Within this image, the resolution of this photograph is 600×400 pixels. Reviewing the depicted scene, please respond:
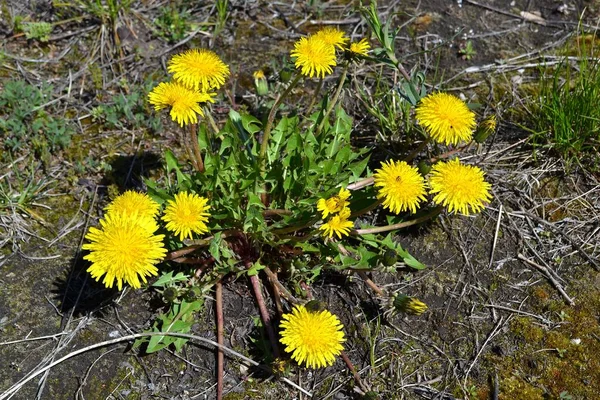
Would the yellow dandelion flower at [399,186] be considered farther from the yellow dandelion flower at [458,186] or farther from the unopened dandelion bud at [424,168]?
the unopened dandelion bud at [424,168]

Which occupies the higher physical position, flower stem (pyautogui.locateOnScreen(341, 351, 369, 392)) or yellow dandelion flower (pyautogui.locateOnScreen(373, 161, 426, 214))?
yellow dandelion flower (pyautogui.locateOnScreen(373, 161, 426, 214))

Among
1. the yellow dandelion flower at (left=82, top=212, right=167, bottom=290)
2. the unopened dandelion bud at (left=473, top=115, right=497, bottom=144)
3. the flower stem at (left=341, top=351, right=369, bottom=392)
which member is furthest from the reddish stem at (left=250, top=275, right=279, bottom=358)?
the unopened dandelion bud at (left=473, top=115, right=497, bottom=144)

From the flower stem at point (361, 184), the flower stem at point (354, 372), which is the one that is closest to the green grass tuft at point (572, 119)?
the flower stem at point (361, 184)

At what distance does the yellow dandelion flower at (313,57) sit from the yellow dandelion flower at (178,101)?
0.40m

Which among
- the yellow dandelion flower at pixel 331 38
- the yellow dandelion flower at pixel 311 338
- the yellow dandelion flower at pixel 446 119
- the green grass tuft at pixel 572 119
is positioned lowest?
the yellow dandelion flower at pixel 311 338

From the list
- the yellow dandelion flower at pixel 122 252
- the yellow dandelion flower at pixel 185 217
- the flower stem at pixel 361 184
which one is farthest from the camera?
the flower stem at pixel 361 184

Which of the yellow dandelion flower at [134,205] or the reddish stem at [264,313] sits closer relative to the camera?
the yellow dandelion flower at [134,205]

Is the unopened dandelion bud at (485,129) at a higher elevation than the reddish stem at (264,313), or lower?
higher

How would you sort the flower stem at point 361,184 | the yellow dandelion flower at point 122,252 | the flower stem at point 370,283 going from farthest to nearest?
the flower stem at point 361,184
the flower stem at point 370,283
the yellow dandelion flower at point 122,252

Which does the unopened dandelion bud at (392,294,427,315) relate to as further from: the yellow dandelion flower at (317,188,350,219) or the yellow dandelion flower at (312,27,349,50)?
the yellow dandelion flower at (312,27,349,50)

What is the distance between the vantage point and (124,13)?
11.2 ft

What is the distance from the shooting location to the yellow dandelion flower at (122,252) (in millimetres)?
1960

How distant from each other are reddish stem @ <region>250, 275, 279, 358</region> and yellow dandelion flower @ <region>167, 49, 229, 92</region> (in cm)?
80

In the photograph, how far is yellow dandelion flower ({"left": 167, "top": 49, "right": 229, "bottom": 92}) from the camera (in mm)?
2229
